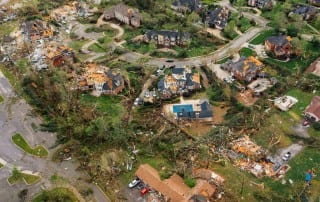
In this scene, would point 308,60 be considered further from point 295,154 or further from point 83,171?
point 83,171

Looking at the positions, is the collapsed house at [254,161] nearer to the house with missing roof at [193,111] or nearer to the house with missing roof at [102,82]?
the house with missing roof at [193,111]

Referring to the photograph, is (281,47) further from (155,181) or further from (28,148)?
(28,148)

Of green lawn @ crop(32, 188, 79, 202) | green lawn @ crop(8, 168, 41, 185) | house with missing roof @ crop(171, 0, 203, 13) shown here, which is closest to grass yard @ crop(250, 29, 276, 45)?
house with missing roof @ crop(171, 0, 203, 13)

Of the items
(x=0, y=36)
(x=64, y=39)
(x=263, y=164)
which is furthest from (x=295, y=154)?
(x=0, y=36)

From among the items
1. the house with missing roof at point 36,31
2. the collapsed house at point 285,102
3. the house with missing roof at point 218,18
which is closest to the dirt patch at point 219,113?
the collapsed house at point 285,102

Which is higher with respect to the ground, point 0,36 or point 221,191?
point 0,36

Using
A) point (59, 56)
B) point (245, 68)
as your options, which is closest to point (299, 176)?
point (245, 68)

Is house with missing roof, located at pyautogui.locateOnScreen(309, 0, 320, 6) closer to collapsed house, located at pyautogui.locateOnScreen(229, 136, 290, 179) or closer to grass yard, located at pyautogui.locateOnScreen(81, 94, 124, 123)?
collapsed house, located at pyautogui.locateOnScreen(229, 136, 290, 179)
